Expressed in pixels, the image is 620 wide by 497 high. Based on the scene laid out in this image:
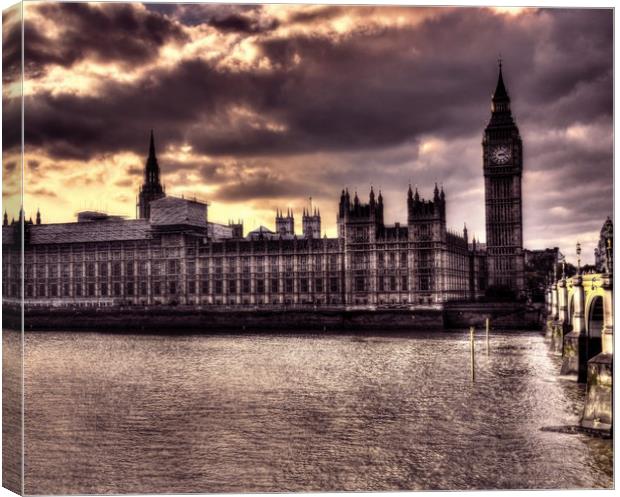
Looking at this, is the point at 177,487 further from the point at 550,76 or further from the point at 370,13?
the point at 550,76

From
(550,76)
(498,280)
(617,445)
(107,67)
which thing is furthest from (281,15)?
(498,280)

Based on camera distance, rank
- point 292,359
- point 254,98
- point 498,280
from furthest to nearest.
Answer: point 498,280 < point 292,359 < point 254,98

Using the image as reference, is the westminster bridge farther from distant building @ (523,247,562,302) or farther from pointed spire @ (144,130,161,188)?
pointed spire @ (144,130,161,188)

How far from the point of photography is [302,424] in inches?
550

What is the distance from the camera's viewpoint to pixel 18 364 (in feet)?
31.5

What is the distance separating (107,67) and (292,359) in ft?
43.9

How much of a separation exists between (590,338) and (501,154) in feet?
22.2

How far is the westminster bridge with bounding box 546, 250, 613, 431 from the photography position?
11.6m

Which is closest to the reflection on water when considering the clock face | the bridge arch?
the bridge arch

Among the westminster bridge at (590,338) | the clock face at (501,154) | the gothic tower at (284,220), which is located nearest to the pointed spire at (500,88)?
the westminster bridge at (590,338)

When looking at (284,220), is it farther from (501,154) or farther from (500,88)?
(500,88)

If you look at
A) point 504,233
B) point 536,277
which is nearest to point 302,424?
point 536,277

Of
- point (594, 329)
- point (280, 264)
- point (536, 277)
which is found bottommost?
point (594, 329)

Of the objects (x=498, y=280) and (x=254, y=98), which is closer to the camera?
(x=254, y=98)
